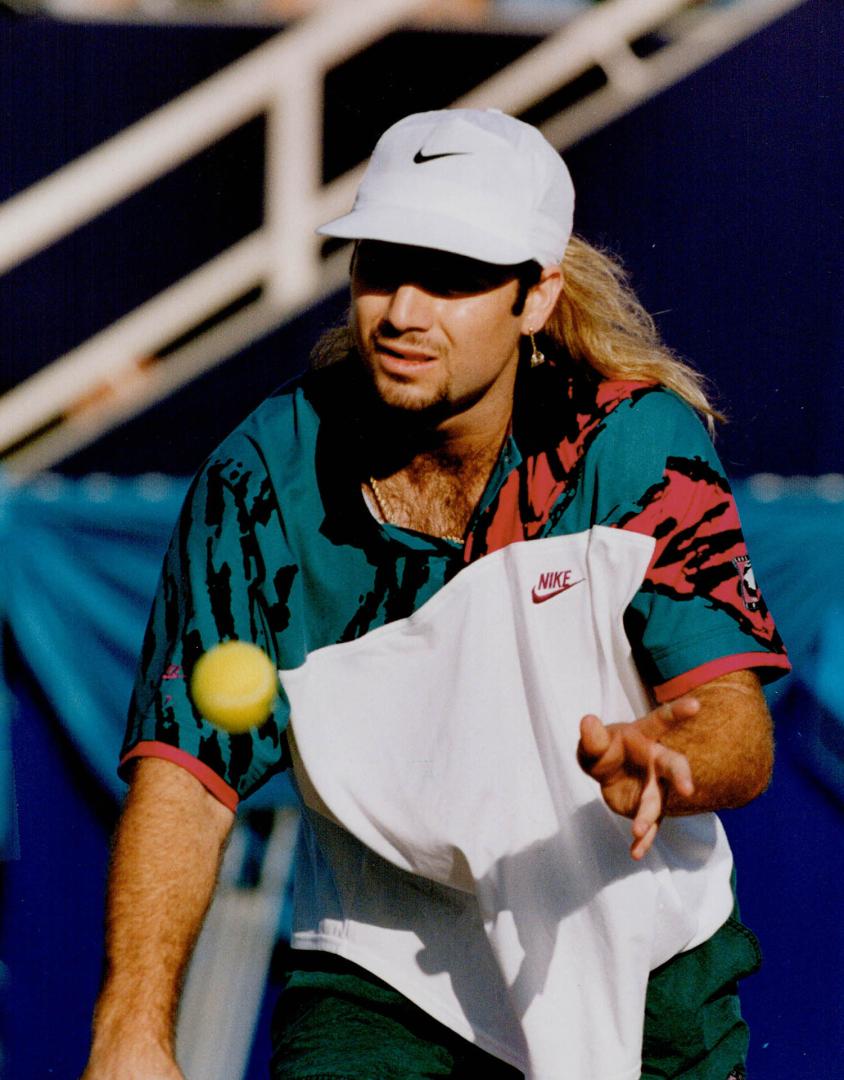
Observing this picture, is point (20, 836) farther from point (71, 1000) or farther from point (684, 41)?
point (684, 41)

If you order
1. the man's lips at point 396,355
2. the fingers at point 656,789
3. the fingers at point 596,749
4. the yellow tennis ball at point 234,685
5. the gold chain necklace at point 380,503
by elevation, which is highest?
the man's lips at point 396,355

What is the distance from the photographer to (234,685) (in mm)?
2244

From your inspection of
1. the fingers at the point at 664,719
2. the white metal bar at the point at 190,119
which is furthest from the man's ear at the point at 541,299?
the white metal bar at the point at 190,119

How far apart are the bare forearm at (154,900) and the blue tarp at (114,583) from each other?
1422 mm

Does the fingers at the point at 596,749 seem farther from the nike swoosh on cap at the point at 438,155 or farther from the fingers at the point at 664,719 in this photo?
the nike swoosh on cap at the point at 438,155

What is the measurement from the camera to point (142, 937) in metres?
2.09

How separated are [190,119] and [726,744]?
140 inches

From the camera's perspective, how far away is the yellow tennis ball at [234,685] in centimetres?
221

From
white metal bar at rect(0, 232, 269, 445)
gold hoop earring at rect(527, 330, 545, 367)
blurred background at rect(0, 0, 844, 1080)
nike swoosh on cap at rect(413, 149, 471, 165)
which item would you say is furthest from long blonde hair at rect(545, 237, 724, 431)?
white metal bar at rect(0, 232, 269, 445)

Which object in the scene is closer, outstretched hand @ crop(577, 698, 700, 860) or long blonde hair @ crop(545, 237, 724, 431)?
outstretched hand @ crop(577, 698, 700, 860)

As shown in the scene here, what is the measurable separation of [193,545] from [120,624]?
1386 millimetres

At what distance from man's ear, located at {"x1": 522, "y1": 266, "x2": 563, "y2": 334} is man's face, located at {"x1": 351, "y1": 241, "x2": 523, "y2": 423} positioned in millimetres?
62

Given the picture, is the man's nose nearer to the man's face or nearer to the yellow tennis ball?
the man's face

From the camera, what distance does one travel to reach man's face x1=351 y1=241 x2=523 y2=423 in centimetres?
237
